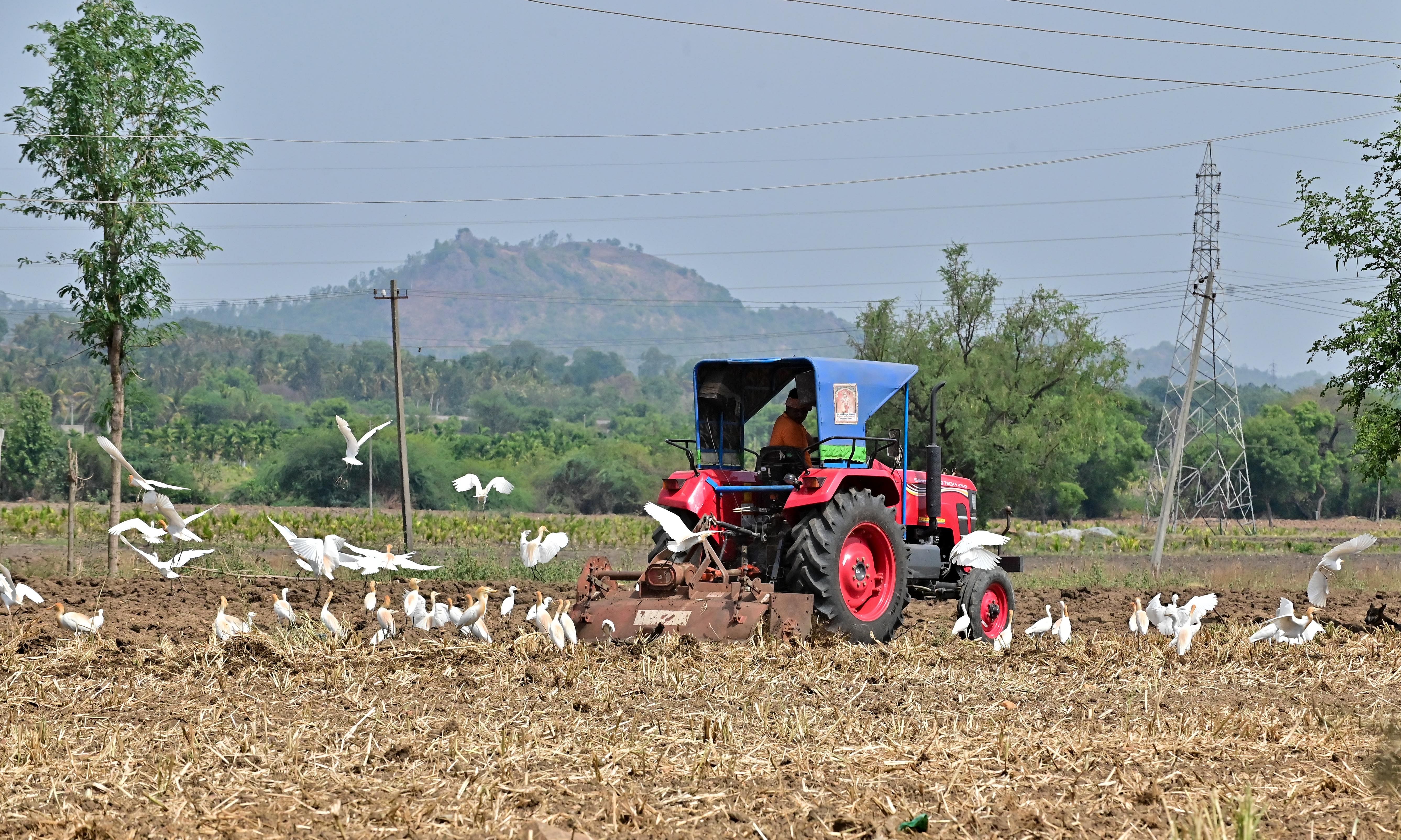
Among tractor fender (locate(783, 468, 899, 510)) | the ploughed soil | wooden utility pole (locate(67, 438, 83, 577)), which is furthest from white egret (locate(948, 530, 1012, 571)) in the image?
wooden utility pole (locate(67, 438, 83, 577))

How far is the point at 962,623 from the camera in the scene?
32.1ft

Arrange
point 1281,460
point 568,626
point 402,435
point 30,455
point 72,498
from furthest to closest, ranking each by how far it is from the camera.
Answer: point 1281,460, point 30,455, point 402,435, point 72,498, point 568,626

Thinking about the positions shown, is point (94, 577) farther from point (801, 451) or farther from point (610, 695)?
point (610, 695)

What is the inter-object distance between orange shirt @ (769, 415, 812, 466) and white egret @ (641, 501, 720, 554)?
4.23ft

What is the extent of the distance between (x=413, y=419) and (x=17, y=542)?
77.5 m

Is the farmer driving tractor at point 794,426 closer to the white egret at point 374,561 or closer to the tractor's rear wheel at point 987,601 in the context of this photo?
the tractor's rear wheel at point 987,601

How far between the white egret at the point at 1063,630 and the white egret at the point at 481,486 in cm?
449

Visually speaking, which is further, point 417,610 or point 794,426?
point 794,426

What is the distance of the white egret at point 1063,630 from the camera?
32.3 ft

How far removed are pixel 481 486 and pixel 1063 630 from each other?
16.0ft

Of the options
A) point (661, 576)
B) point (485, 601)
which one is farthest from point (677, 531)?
point (485, 601)

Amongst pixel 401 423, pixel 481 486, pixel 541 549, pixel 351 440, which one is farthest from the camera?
pixel 401 423

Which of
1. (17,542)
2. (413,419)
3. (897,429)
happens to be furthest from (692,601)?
(413,419)

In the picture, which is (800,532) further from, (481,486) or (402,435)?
(402,435)
